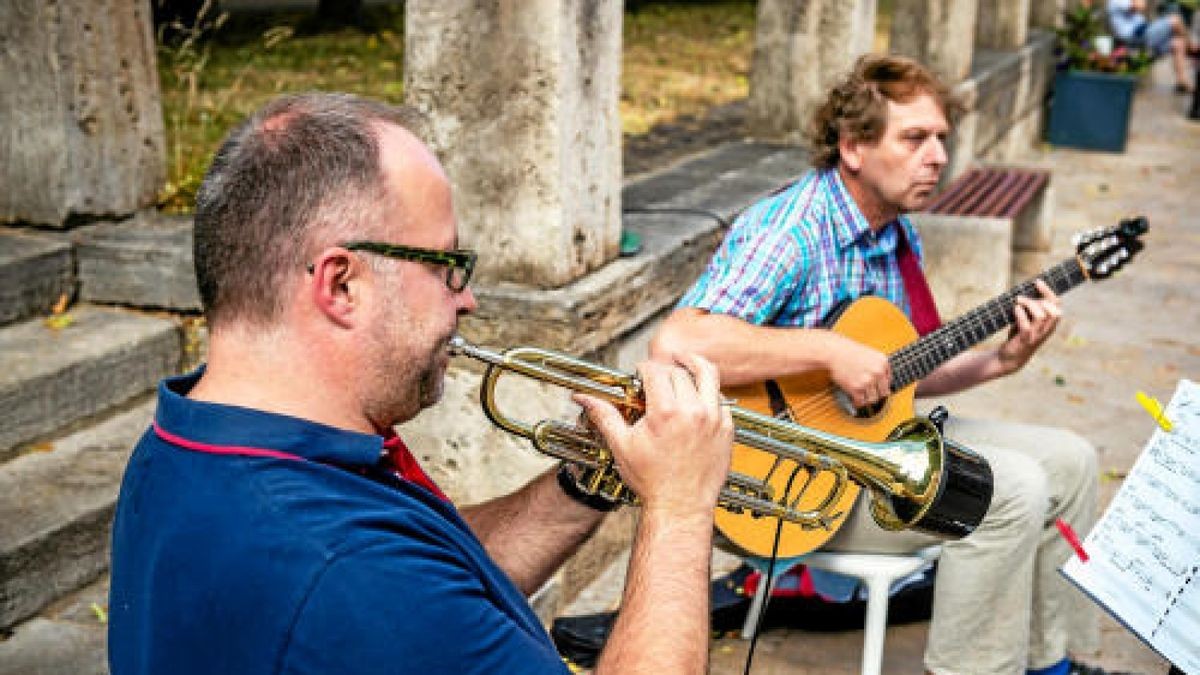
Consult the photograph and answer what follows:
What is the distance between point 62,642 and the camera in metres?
3.23

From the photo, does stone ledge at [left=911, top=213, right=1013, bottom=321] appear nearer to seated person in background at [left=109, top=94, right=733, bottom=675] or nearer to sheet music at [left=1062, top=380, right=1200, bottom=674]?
sheet music at [left=1062, top=380, right=1200, bottom=674]

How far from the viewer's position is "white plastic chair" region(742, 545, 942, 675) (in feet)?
11.1

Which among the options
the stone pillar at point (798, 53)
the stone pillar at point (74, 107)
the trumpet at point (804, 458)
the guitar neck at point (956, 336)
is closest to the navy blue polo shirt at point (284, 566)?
the trumpet at point (804, 458)

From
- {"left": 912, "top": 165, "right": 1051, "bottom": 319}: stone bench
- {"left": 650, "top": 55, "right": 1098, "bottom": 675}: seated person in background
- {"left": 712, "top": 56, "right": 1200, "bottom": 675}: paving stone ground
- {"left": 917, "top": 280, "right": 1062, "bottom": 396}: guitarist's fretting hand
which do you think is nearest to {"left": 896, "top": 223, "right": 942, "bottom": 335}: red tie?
{"left": 650, "top": 55, "right": 1098, "bottom": 675}: seated person in background

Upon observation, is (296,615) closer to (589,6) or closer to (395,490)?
(395,490)

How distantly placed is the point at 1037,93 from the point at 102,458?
1007 centimetres

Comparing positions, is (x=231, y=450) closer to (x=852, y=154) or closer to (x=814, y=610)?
(x=852, y=154)

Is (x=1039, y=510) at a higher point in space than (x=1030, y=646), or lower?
higher

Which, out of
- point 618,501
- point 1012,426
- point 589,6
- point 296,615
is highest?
point 589,6

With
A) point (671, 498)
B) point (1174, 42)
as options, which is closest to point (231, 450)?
point (671, 498)

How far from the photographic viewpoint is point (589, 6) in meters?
3.91

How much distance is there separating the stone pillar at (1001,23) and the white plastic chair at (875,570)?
8.36m

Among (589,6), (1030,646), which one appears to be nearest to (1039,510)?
(1030,646)

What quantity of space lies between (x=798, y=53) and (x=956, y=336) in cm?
322
